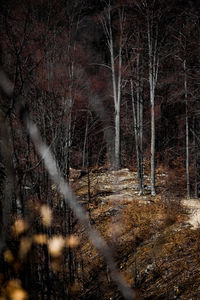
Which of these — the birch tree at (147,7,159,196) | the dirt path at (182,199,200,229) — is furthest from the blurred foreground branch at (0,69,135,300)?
the birch tree at (147,7,159,196)

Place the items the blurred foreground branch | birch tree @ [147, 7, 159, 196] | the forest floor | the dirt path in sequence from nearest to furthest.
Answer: the blurred foreground branch → the forest floor → the dirt path → birch tree @ [147, 7, 159, 196]

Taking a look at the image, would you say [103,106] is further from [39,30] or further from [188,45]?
[39,30]

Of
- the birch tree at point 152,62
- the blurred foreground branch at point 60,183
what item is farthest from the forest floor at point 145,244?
the birch tree at point 152,62

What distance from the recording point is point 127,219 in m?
8.30

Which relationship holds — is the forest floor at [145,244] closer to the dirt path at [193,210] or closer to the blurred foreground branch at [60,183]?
the dirt path at [193,210]

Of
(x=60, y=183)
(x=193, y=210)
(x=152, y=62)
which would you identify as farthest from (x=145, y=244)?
(x=152, y=62)

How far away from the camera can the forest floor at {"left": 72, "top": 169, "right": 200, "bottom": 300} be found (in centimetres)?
500

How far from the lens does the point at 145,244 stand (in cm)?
674

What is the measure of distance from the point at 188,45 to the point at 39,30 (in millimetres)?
8784

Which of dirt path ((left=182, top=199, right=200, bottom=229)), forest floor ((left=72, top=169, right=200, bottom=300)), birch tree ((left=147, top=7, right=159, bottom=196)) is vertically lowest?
forest floor ((left=72, top=169, right=200, bottom=300))

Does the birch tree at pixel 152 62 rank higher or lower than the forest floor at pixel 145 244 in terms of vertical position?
higher

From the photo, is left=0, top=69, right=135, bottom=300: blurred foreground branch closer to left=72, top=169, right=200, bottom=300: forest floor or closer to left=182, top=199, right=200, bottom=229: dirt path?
left=72, top=169, right=200, bottom=300: forest floor

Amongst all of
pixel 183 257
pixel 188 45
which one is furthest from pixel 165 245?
pixel 188 45

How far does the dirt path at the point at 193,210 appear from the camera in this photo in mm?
7195
